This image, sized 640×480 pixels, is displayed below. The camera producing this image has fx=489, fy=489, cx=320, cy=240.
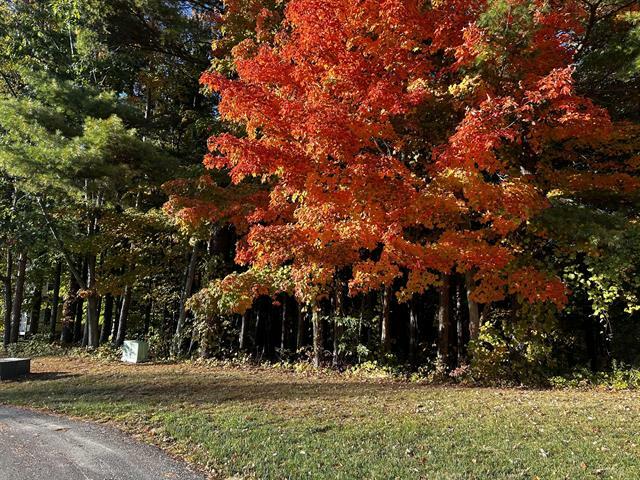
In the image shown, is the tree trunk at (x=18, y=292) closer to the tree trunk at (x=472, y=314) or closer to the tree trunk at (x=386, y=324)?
the tree trunk at (x=386, y=324)

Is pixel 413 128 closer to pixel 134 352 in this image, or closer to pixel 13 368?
pixel 134 352

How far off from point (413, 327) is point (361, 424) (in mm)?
7952

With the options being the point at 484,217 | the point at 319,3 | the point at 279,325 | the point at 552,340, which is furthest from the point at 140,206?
the point at 552,340

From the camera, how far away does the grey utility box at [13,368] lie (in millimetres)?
11273

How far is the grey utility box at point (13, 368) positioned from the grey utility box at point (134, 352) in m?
3.08

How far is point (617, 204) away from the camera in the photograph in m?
9.74

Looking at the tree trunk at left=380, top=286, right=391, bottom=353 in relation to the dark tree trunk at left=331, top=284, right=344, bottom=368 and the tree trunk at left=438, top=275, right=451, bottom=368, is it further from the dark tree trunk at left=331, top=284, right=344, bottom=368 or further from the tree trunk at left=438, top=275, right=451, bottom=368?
the tree trunk at left=438, top=275, right=451, bottom=368

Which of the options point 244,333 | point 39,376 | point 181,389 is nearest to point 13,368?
point 39,376

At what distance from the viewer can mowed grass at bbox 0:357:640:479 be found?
4715mm

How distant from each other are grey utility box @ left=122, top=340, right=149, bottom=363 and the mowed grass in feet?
11.4

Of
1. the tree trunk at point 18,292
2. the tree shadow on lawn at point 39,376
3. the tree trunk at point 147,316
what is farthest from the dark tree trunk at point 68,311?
the tree shadow on lawn at point 39,376

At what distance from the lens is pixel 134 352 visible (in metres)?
14.5

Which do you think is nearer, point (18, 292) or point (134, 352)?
point (134, 352)

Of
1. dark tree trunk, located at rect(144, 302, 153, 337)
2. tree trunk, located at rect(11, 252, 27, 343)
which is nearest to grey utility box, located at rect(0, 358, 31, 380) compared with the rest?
tree trunk, located at rect(11, 252, 27, 343)
